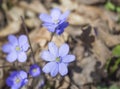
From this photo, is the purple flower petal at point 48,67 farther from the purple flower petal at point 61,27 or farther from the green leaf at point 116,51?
the green leaf at point 116,51

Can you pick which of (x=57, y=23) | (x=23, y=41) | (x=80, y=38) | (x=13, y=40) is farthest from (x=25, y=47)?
(x=80, y=38)

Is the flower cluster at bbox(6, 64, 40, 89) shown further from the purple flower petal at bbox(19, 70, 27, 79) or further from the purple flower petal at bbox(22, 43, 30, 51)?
the purple flower petal at bbox(22, 43, 30, 51)

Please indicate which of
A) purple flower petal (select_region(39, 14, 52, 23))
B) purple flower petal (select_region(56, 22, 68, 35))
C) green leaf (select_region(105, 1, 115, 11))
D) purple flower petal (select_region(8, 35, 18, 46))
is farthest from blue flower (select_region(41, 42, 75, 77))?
green leaf (select_region(105, 1, 115, 11))

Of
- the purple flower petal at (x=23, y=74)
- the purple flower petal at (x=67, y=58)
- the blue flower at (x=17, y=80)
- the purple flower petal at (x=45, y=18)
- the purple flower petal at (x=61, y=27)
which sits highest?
the purple flower petal at (x=45, y=18)

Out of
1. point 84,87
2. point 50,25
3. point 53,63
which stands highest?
point 50,25

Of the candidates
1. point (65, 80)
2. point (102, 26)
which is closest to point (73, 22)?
point (102, 26)

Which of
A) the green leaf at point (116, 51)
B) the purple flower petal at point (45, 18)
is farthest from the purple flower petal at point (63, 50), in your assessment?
the green leaf at point (116, 51)

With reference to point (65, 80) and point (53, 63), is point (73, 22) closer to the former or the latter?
point (65, 80)
